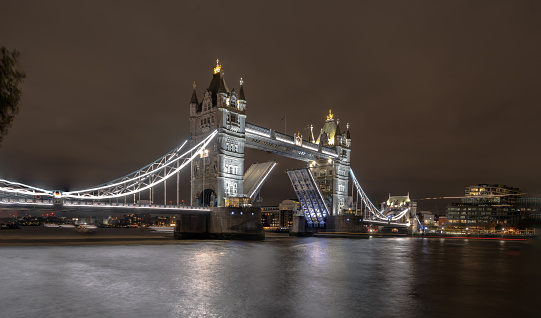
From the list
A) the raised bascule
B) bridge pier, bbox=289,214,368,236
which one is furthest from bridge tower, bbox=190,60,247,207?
bridge pier, bbox=289,214,368,236

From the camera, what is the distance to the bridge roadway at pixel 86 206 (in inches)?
1414

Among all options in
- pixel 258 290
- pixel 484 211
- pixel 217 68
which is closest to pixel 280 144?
pixel 217 68

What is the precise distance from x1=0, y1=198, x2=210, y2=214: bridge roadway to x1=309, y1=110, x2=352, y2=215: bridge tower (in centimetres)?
3734

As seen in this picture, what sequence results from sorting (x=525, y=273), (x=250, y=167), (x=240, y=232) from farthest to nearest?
(x=250, y=167) → (x=240, y=232) → (x=525, y=273)

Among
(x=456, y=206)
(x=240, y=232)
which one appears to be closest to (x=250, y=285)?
(x=240, y=232)

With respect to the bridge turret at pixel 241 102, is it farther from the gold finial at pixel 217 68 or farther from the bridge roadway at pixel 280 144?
the gold finial at pixel 217 68

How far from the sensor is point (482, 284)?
1812cm

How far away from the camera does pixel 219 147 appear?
51.8 metres

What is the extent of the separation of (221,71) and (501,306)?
48.1 meters

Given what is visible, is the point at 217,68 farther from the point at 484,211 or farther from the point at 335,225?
the point at 484,211

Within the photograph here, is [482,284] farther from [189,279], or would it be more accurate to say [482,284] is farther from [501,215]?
[501,215]

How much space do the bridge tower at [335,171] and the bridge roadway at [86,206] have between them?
122 ft

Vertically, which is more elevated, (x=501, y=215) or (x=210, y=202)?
(x=210, y=202)

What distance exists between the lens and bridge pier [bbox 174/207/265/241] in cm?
4919
